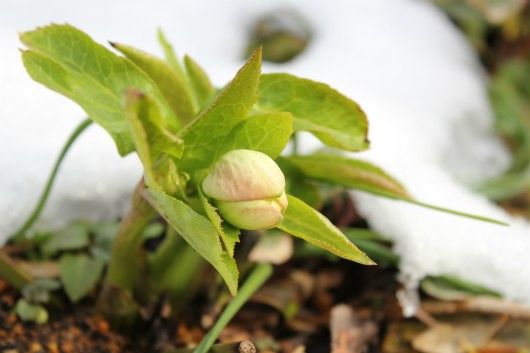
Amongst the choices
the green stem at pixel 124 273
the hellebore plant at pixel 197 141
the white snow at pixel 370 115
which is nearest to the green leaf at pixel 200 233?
the hellebore plant at pixel 197 141

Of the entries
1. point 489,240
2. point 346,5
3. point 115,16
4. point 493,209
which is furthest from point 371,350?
point 346,5

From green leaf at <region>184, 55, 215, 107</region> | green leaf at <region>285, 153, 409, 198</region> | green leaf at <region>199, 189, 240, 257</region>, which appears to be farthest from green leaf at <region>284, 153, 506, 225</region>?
green leaf at <region>199, 189, 240, 257</region>

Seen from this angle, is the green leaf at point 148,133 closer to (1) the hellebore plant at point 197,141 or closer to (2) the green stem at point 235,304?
(1) the hellebore plant at point 197,141

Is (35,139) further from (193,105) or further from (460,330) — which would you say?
(460,330)

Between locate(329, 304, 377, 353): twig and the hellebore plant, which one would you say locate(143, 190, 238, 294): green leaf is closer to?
the hellebore plant

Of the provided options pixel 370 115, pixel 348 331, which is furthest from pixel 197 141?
pixel 370 115

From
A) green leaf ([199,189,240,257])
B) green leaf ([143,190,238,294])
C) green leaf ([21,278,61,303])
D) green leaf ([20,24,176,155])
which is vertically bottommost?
green leaf ([21,278,61,303])
